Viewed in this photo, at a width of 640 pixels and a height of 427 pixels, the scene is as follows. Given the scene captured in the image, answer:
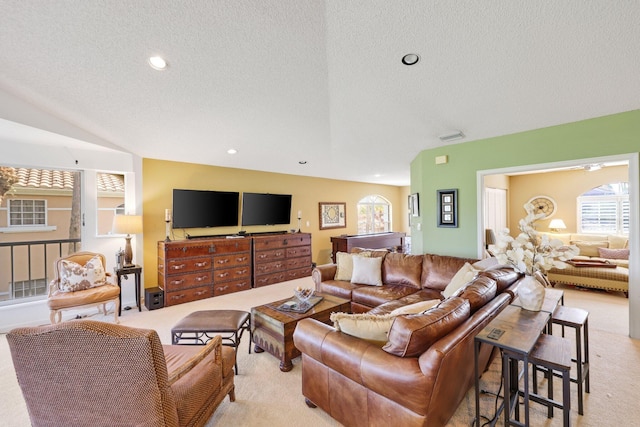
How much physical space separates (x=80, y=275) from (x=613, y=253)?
8649 mm

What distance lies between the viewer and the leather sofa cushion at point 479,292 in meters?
1.94

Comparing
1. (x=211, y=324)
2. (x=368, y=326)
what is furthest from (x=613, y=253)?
(x=211, y=324)

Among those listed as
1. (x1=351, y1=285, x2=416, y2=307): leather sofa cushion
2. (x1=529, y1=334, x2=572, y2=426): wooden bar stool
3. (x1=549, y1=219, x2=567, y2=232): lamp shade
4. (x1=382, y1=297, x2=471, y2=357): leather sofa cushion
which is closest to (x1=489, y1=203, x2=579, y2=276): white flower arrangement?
(x1=529, y1=334, x2=572, y2=426): wooden bar stool

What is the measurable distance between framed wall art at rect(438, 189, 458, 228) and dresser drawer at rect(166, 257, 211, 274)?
397 centimetres

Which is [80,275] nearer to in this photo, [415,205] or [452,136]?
[415,205]

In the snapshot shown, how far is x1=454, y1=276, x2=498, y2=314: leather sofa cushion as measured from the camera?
76.4 inches

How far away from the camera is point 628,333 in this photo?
9.99 feet

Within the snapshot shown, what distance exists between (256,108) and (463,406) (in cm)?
358

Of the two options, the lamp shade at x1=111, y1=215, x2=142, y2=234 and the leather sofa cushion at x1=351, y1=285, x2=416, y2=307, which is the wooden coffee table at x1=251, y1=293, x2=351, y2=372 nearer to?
the leather sofa cushion at x1=351, y1=285, x2=416, y2=307

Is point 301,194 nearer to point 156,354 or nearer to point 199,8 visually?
point 199,8

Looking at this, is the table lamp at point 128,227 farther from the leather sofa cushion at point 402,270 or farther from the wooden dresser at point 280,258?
the leather sofa cushion at point 402,270

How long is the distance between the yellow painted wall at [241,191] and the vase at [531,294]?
4777 millimetres

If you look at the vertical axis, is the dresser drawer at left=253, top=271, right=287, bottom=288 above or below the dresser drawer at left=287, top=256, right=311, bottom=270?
below

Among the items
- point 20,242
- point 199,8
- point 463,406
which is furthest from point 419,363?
point 20,242
